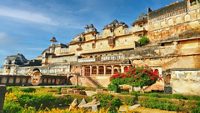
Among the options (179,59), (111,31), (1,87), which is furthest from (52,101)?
(111,31)

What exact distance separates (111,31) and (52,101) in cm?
3870

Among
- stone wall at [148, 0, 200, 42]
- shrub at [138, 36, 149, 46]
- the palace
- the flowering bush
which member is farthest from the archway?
stone wall at [148, 0, 200, 42]

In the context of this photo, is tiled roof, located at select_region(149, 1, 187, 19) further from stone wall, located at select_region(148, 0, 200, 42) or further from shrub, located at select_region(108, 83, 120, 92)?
shrub, located at select_region(108, 83, 120, 92)

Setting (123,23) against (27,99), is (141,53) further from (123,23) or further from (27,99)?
(27,99)

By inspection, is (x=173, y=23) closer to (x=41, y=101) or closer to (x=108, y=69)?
(x=108, y=69)

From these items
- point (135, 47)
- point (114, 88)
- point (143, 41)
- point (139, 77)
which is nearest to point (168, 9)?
point (143, 41)

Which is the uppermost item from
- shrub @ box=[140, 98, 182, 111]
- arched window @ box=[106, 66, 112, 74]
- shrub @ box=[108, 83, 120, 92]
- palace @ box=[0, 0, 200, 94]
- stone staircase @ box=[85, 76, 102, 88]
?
palace @ box=[0, 0, 200, 94]

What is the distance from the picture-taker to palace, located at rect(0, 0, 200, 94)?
32881 millimetres

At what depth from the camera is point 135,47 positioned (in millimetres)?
44844

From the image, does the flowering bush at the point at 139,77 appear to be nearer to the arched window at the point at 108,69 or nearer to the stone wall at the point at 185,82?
the stone wall at the point at 185,82

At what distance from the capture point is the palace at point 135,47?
32.9m

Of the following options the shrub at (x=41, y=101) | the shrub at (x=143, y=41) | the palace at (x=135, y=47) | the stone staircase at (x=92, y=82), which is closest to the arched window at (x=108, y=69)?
the palace at (x=135, y=47)

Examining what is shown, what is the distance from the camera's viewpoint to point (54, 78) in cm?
4600

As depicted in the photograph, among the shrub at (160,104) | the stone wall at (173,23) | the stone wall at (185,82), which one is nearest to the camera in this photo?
the shrub at (160,104)
